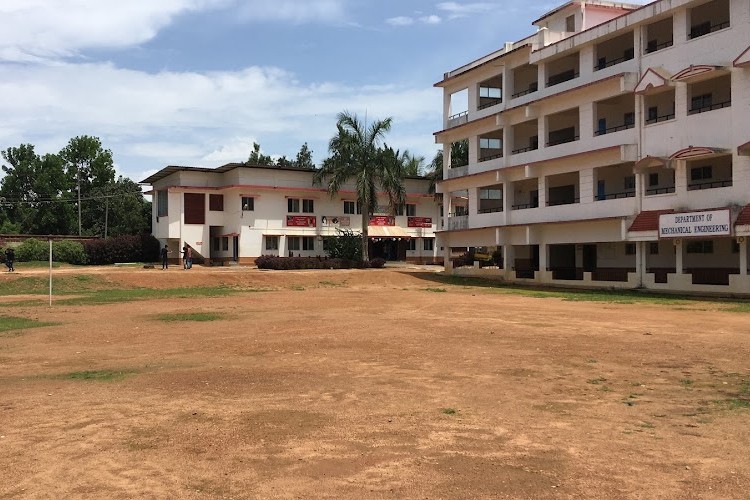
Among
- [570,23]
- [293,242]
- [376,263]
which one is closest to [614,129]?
[570,23]

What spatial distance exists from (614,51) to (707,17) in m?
5.75

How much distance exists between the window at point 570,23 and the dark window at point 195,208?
96.6 feet

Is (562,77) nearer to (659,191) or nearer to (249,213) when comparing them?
(659,191)

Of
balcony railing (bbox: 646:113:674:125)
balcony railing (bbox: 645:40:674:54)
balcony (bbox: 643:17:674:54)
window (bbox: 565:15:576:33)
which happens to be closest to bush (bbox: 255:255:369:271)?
window (bbox: 565:15:576:33)

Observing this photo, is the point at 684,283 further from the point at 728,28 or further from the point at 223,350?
the point at 223,350

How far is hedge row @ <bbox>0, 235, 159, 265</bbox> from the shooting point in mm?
50281

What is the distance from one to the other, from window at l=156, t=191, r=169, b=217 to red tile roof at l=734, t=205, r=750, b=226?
39.8m

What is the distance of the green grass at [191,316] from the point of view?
20.5m

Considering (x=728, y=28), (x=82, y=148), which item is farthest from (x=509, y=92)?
(x=82, y=148)

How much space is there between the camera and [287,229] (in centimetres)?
5366

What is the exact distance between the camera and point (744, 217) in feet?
90.8

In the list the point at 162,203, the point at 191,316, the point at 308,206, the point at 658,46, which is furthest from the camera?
the point at 308,206

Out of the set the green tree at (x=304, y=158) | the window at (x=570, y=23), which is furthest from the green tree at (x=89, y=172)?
the window at (x=570, y=23)

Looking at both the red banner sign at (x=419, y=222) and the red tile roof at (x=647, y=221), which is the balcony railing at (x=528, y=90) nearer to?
the red tile roof at (x=647, y=221)
